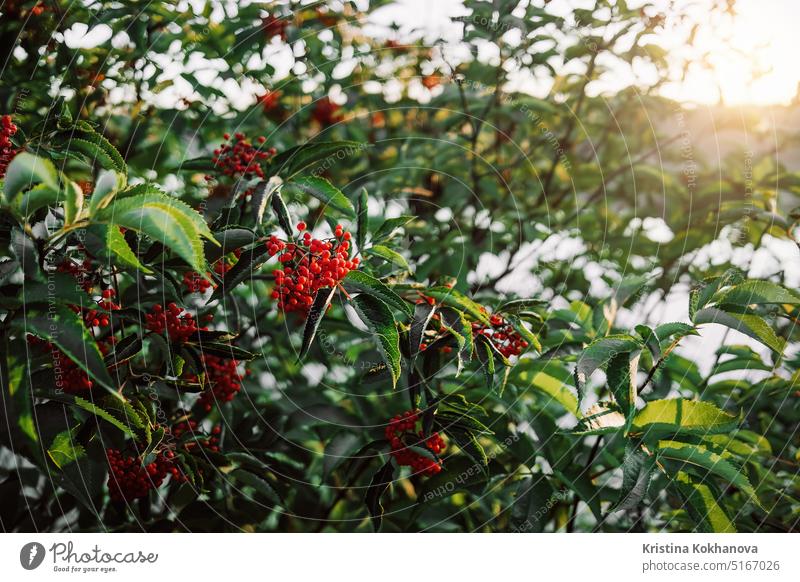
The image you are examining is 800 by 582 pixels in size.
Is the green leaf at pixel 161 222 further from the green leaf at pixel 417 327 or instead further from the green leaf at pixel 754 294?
the green leaf at pixel 754 294

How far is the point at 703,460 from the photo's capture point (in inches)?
38.3

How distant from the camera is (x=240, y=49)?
153 cm

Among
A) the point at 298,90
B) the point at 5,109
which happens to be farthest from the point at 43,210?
the point at 298,90

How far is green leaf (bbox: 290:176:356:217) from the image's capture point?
37.9 inches

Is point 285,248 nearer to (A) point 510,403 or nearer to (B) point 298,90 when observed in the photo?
(A) point 510,403

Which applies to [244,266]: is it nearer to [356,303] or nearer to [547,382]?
[356,303]

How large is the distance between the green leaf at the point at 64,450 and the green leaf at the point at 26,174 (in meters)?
0.34

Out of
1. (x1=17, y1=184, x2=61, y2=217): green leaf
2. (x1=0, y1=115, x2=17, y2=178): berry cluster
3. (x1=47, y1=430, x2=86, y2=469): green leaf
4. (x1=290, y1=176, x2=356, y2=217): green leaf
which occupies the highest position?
(x1=0, y1=115, x2=17, y2=178): berry cluster

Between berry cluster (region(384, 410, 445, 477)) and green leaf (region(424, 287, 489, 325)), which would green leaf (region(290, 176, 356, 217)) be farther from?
berry cluster (region(384, 410, 445, 477))

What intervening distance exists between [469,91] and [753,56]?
0.74 meters

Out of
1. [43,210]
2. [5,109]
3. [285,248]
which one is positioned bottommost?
[285,248]

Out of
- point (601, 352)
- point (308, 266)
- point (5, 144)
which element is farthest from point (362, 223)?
point (5, 144)
